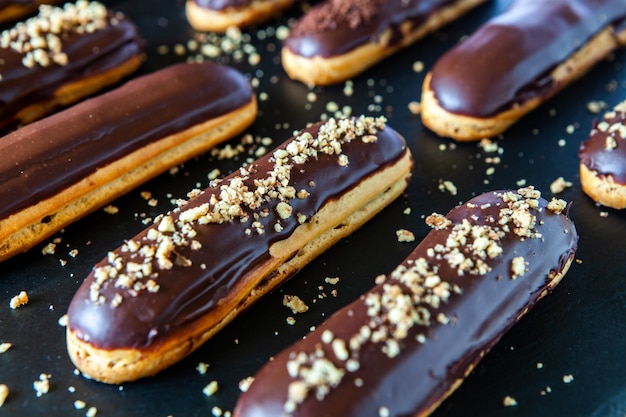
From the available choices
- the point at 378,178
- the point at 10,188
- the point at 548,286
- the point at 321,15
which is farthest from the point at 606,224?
the point at 10,188

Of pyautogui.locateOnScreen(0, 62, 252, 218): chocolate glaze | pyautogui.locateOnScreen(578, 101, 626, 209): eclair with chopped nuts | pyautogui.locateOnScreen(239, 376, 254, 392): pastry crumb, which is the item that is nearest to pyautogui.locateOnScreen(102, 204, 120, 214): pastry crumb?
pyautogui.locateOnScreen(0, 62, 252, 218): chocolate glaze

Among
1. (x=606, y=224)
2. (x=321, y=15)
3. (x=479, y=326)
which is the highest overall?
(x=321, y=15)

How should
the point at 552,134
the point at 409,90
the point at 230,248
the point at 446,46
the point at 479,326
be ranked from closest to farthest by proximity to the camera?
the point at 479,326 → the point at 230,248 → the point at 552,134 → the point at 409,90 → the point at 446,46

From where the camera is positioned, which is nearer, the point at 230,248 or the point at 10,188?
the point at 230,248

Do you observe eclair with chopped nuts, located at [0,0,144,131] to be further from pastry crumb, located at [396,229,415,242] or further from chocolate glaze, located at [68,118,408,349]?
pastry crumb, located at [396,229,415,242]

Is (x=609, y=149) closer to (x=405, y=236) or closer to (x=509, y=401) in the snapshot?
(x=405, y=236)

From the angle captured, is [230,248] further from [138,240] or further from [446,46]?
[446,46]
